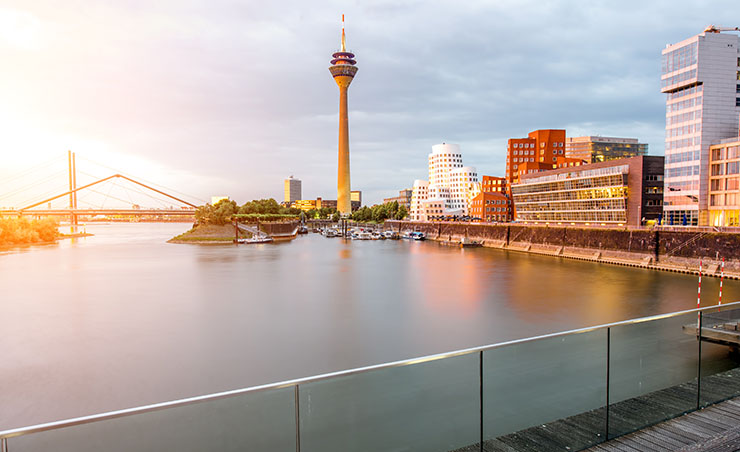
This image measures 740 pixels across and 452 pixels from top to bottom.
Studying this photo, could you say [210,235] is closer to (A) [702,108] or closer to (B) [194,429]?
(A) [702,108]

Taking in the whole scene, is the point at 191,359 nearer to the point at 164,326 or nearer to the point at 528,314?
the point at 164,326

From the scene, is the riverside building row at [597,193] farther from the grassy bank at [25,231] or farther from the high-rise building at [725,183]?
the grassy bank at [25,231]

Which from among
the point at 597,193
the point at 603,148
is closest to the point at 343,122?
the point at 603,148

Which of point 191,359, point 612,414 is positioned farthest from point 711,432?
point 191,359

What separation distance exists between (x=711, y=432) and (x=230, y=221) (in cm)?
8571

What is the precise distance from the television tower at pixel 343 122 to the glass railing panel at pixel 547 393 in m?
151

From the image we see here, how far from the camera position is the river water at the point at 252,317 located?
1395cm

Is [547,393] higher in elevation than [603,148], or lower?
lower

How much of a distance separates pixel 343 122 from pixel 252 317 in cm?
14208

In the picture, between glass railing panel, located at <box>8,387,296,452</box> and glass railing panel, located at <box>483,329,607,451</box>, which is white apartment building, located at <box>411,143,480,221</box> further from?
glass railing panel, located at <box>8,387,296,452</box>

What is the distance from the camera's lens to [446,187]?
13975cm

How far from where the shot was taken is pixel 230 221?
3334 inches

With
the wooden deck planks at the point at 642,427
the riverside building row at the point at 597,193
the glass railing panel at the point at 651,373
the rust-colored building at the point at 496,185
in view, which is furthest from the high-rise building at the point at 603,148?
the wooden deck planks at the point at 642,427

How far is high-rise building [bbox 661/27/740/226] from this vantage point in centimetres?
5003
